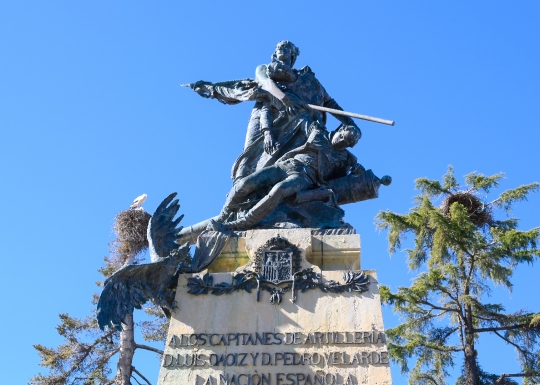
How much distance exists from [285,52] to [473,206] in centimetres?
1084

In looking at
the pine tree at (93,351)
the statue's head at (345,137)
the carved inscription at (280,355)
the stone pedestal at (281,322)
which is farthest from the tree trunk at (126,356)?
the carved inscription at (280,355)

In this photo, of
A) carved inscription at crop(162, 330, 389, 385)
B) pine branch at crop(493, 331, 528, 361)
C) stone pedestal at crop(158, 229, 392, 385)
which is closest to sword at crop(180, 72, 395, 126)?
stone pedestal at crop(158, 229, 392, 385)

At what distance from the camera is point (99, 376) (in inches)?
688

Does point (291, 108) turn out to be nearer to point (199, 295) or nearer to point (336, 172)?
point (336, 172)

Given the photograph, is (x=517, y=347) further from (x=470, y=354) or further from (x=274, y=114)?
(x=274, y=114)

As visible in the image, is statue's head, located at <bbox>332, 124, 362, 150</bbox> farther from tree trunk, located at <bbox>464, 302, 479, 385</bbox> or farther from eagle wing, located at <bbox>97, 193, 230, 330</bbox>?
tree trunk, located at <bbox>464, 302, 479, 385</bbox>

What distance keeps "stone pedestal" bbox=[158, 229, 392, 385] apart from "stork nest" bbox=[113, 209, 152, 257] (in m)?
12.5

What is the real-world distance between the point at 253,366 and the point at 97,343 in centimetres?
1250

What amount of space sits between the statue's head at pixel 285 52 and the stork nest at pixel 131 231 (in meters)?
10.7

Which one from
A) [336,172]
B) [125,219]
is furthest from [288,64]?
[125,219]

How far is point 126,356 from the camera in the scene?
54.3ft

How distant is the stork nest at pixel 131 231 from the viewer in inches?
788

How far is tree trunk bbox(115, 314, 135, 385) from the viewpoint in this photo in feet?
52.6

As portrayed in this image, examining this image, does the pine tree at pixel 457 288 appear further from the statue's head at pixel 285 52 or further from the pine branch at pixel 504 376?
the statue's head at pixel 285 52
